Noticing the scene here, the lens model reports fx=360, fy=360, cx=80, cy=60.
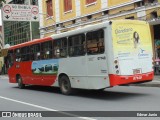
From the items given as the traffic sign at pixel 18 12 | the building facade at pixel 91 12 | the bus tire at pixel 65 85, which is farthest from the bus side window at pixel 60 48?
the traffic sign at pixel 18 12

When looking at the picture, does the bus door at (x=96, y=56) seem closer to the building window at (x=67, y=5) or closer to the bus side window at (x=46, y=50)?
the bus side window at (x=46, y=50)

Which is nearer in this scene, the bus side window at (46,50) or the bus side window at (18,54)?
the bus side window at (46,50)

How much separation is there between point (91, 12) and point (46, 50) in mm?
16227

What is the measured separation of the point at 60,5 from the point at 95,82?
25.5 meters

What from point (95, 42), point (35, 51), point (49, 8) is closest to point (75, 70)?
point (95, 42)

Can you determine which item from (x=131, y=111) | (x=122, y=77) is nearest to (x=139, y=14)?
(x=122, y=77)

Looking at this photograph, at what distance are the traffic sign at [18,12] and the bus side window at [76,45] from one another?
20218 mm

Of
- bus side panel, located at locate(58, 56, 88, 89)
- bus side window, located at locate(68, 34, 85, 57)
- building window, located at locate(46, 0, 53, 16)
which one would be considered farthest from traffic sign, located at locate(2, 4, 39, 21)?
bus side window, located at locate(68, 34, 85, 57)

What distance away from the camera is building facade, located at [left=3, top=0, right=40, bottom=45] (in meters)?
49.7

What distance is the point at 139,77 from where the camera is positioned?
1379 cm

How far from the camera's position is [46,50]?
17609mm

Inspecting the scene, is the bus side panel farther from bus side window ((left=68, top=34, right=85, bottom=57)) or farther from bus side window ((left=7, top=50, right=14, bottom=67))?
bus side window ((left=7, top=50, right=14, bottom=67))

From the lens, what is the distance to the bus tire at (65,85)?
1592 cm

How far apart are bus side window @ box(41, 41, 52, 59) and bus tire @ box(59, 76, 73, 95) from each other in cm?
149
